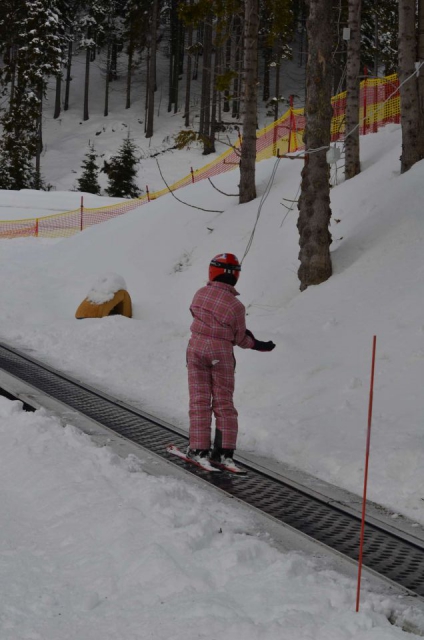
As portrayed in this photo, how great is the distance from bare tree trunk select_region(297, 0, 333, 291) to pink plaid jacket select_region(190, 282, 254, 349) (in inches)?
214

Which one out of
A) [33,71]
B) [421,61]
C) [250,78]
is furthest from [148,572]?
[33,71]

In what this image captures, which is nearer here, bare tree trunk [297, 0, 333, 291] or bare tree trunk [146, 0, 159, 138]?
bare tree trunk [297, 0, 333, 291]

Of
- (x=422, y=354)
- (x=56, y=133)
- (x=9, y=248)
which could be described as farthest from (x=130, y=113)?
(x=422, y=354)

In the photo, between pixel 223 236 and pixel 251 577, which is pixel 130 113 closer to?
pixel 223 236

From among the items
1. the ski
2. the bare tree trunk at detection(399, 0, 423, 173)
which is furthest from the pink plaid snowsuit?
the bare tree trunk at detection(399, 0, 423, 173)

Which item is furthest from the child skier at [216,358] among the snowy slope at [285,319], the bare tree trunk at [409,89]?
the bare tree trunk at [409,89]

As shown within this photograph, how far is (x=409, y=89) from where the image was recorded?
13.2 m

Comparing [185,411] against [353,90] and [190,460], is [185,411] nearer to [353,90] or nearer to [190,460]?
[190,460]

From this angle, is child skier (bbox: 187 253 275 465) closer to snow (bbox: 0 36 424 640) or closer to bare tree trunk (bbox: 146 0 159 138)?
snow (bbox: 0 36 424 640)

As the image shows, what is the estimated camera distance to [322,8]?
37.2 feet

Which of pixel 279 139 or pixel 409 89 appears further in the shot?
pixel 279 139

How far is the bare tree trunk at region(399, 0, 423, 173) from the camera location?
13.2 m

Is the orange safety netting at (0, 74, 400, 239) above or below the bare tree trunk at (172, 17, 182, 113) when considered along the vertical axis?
below

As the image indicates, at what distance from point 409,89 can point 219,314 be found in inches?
336
